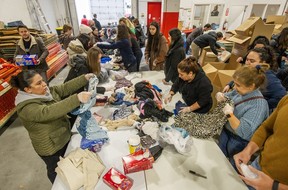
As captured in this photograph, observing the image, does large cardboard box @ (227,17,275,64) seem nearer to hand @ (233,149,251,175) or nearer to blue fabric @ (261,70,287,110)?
blue fabric @ (261,70,287,110)

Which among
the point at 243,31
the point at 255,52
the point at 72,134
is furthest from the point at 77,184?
the point at 243,31

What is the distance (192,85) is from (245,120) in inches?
25.8

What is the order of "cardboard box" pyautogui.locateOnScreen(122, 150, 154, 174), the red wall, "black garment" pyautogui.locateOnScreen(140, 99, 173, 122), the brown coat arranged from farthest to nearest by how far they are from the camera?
the red wall
the brown coat
"black garment" pyautogui.locateOnScreen(140, 99, 173, 122)
"cardboard box" pyautogui.locateOnScreen(122, 150, 154, 174)

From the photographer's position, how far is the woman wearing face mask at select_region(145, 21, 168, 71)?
125 inches

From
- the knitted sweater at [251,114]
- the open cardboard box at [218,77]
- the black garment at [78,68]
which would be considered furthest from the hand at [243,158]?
the black garment at [78,68]

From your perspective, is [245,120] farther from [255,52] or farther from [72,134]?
[72,134]

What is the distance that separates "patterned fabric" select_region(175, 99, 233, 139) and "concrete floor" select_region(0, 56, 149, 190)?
1804 millimetres

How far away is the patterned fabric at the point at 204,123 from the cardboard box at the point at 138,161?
0.54 metres

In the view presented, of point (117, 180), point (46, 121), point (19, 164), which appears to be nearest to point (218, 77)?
point (117, 180)

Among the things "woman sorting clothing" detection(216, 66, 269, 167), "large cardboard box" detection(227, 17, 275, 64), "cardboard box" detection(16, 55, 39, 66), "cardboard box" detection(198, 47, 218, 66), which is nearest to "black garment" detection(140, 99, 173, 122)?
"woman sorting clothing" detection(216, 66, 269, 167)

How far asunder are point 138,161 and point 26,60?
3003 mm

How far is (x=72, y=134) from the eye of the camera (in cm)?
175

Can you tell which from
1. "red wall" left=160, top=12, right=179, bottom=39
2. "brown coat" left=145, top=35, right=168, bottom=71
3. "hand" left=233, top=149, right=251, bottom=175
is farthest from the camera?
"red wall" left=160, top=12, right=179, bottom=39

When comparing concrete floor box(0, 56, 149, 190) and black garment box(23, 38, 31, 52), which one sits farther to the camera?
black garment box(23, 38, 31, 52)
